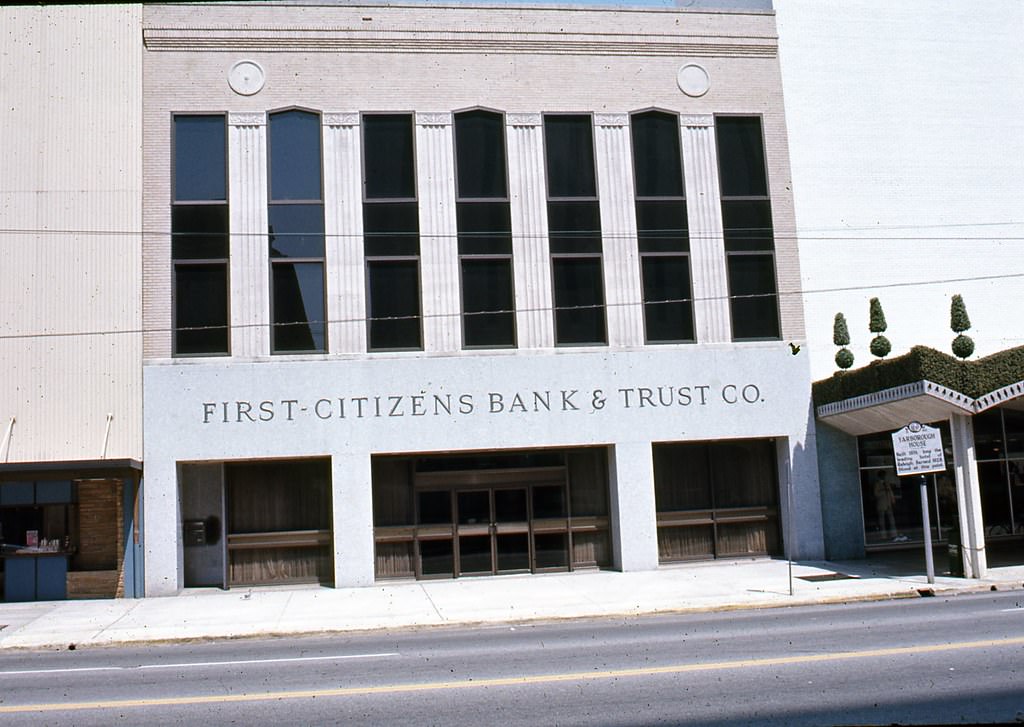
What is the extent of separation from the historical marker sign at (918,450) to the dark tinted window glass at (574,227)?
25.1ft

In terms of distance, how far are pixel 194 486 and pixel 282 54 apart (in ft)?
31.9

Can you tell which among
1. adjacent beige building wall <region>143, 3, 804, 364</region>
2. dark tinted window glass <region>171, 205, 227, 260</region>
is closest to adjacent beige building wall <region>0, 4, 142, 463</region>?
adjacent beige building wall <region>143, 3, 804, 364</region>

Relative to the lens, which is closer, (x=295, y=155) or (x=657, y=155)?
(x=295, y=155)

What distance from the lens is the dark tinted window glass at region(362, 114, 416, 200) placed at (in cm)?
2211

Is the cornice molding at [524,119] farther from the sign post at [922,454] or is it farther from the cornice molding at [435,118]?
the sign post at [922,454]

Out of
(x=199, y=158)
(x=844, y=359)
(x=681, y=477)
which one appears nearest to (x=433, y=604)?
(x=681, y=477)

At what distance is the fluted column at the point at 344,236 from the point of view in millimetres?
21453

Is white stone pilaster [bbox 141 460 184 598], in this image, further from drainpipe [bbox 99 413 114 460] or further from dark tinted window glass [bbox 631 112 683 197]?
dark tinted window glass [bbox 631 112 683 197]

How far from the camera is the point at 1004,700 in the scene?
8609mm

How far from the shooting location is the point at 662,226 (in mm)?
Answer: 22734

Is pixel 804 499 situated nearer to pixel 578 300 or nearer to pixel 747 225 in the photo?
pixel 747 225

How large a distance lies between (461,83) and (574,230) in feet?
13.7

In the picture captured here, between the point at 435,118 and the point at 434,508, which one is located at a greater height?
the point at 435,118

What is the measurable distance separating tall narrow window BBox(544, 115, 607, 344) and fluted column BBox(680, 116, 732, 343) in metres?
2.18
